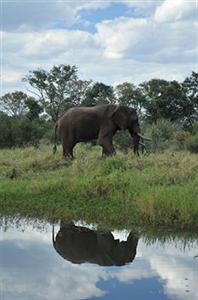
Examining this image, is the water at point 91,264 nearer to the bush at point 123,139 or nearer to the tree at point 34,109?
the bush at point 123,139

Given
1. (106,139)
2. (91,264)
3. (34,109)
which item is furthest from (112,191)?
(34,109)

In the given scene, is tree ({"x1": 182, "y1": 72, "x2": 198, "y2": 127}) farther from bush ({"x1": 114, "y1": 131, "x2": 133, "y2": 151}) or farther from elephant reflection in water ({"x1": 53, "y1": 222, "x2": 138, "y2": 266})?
elephant reflection in water ({"x1": 53, "y1": 222, "x2": 138, "y2": 266})

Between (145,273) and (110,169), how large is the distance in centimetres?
582

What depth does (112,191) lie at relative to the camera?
1165 cm

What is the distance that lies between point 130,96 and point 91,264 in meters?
36.3

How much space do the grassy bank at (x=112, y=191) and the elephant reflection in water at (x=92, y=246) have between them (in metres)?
0.74

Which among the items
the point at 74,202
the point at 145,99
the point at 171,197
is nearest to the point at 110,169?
the point at 74,202

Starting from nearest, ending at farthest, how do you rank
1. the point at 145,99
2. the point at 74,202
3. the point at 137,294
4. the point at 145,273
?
the point at 137,294, the point at 145,273, the point at 74,202, the point at 145,99

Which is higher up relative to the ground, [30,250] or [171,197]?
[171,197]

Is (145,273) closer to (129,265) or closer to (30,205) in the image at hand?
(129,265)

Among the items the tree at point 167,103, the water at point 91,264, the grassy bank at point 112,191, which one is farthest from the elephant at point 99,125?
the tree at point 167,103

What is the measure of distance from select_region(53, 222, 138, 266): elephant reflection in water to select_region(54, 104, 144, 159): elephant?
6.62 m

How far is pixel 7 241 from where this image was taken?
9.73 meters

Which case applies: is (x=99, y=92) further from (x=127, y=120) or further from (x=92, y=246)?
(x=92, y=246)
